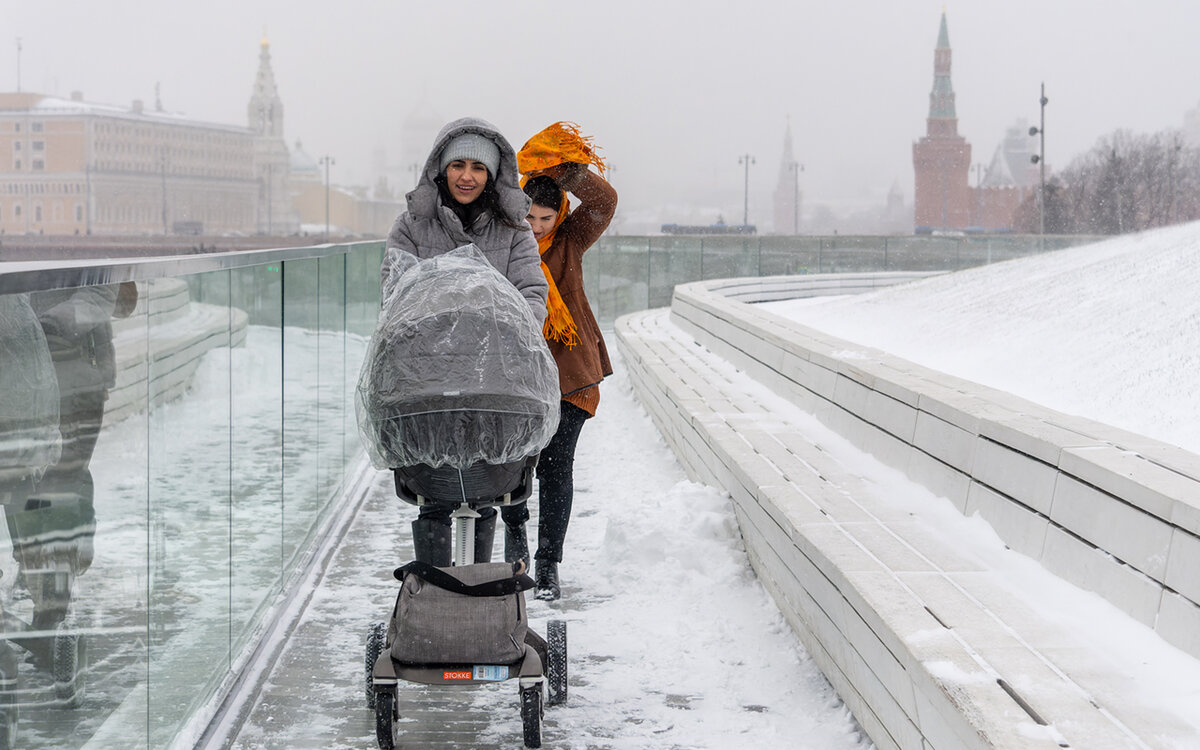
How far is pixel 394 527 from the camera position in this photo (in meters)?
7.29

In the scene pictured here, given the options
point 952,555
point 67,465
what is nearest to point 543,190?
point 952,555

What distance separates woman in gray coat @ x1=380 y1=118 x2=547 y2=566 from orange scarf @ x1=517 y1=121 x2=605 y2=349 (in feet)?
3.01

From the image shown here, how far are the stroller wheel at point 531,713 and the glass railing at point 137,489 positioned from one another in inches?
39.8

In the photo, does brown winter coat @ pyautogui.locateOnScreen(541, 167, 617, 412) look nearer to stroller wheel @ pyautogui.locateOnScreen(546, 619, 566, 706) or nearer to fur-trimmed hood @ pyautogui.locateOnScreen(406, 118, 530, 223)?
fur-trimmed hood @ pyautogui.locateOnScreen(406, 118, 530, 223)

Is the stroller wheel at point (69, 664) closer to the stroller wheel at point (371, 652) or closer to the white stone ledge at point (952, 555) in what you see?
the stroller wheel at point (371, 652)

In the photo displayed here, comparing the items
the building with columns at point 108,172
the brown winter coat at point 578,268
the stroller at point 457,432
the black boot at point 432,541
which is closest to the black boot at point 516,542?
the brown winter coat at point 578,268

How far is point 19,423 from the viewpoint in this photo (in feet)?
8.39

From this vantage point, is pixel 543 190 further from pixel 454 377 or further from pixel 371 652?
pixel 371 652

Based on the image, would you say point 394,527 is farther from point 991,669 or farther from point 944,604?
point 991,669

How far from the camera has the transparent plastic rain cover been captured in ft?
8.15

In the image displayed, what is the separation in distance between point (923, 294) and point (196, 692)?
11.6 meters

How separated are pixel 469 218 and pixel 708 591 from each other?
86.0 inches

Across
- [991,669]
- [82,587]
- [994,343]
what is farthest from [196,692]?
[994,343]

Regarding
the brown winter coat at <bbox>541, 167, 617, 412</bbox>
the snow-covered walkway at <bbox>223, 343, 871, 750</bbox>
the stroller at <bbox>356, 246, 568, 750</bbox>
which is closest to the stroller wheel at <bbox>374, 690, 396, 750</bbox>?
the stroller at <bbox>356, 246, 568, 750</bbox>
